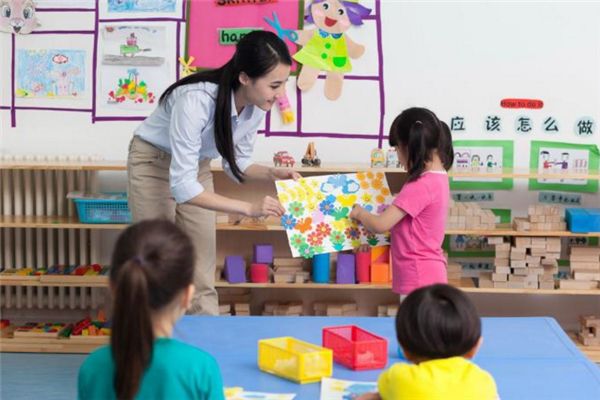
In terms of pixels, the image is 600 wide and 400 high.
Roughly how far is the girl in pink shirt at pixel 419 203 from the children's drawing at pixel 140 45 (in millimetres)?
2007

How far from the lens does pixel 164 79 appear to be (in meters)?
4.64

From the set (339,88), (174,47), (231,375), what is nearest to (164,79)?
(174,47)

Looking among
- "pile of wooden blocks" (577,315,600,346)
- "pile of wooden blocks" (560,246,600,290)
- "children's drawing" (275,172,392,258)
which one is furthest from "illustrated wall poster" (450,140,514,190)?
"children's drawing" (275,172,392,258)

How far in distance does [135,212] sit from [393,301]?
2.02 metres

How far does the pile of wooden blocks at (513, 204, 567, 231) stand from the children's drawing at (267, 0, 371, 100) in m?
1.18

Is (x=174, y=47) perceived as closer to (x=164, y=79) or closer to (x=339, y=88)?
(x=164, y=79)

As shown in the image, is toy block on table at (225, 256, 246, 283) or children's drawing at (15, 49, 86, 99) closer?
toy block on table at (225, 256, 246, 283)

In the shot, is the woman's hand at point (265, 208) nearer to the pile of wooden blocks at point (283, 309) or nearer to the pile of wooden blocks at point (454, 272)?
the pile of wooden blocks at point (283, 309)

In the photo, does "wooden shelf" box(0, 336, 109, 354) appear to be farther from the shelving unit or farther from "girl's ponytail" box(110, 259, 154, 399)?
"girl's ponytail" box(110, 259, 154, 399)

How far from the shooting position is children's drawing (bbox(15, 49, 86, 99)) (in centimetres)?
467

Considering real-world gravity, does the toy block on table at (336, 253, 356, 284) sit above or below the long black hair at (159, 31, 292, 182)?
below

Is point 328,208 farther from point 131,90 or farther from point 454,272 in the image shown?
point 131,90

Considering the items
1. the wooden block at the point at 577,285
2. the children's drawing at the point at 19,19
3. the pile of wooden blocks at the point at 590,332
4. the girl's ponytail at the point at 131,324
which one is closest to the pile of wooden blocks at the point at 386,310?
the wooden block at the point at 577,285

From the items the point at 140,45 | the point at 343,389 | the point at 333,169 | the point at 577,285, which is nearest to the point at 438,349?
the point at 343,389
